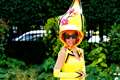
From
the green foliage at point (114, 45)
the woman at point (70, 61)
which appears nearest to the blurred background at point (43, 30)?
the green foliage at point (114, 45)

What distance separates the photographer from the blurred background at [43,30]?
1230cm

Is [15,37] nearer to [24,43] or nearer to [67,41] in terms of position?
[24,43]

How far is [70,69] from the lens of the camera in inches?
265

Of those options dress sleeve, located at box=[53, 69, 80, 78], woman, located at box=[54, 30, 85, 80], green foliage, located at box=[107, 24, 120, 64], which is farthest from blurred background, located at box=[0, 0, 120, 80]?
dress sleeve, located at box=[53, 69, 80, 78]

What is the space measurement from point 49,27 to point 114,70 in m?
2.08

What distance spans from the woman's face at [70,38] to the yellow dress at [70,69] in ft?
0.39

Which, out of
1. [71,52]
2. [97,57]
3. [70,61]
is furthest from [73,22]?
[97,57]

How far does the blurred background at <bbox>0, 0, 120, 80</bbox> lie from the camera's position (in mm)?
12305

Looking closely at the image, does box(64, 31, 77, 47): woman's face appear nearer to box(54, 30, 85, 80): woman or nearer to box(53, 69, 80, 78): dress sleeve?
box(54, 30, 85, 80): woman

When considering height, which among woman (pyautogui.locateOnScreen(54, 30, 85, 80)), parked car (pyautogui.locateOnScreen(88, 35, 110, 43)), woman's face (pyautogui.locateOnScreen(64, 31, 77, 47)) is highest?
woman's face (pyautogui.locateOnScreen(64, 31, 77, 47))

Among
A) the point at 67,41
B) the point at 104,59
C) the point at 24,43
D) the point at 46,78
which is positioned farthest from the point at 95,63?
the point at 67,41

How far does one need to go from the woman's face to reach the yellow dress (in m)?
0.12

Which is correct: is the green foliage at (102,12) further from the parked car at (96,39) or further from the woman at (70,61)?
the woman at (70,61)

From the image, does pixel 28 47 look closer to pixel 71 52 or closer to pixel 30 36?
pixel 30 36
